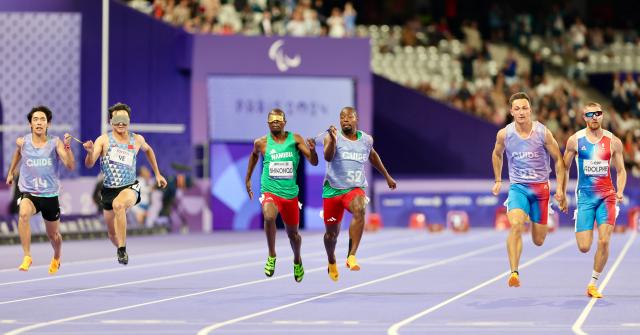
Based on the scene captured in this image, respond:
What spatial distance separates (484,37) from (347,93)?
10737 mm

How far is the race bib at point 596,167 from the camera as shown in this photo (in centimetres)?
1423

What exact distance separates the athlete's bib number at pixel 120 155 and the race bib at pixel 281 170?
2.22 metres

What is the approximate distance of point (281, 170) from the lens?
49.9 ft

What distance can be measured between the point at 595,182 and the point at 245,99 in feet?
68.1

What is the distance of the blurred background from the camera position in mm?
32438

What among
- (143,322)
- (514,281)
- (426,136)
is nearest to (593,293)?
(514,281)

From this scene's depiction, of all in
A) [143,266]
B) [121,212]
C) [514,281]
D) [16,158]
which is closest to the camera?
[514,281]

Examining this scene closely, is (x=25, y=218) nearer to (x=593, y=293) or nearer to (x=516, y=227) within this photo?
(x=516, y=227)

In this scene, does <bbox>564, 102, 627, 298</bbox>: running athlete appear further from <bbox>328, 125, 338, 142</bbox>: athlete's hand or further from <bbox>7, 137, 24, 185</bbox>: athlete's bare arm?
<bbox>7, 137, 24, 185</bbox>: athlete's bare arm

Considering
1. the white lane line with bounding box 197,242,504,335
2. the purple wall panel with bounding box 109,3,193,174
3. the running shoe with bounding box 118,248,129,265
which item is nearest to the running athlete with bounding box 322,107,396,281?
the white lane line with bounding box 197,242,504,335

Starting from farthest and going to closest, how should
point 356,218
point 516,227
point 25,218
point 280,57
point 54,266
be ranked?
point 280,57, point 54,266, point 25,218, point 356,218, point 516,227

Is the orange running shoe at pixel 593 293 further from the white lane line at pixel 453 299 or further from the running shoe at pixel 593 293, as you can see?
the white lane line at pixel 453 299

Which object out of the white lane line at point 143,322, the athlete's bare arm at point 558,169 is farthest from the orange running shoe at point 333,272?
the white lane line at point 143,322

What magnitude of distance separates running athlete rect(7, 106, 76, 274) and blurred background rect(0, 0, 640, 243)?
34.4ft
